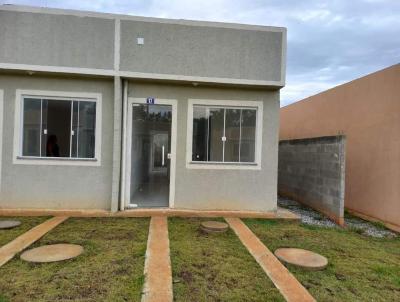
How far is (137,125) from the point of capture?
7867 millimetres

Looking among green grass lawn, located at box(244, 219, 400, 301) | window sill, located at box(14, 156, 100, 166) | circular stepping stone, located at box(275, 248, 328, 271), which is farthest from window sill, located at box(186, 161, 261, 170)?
circular stepping stone, located at box(275, 248, 328, 271)

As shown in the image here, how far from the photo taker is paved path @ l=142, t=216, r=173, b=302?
141 inches

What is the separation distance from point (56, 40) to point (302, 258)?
678 centimetres

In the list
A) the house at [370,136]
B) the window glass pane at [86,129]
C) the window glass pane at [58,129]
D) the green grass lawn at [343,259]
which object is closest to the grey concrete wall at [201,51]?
the window glass pane at [86,129]

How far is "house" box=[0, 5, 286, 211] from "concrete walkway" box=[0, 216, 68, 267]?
1.11m

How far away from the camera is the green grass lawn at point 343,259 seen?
3.91m

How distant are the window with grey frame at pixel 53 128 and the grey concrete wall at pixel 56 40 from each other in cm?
92

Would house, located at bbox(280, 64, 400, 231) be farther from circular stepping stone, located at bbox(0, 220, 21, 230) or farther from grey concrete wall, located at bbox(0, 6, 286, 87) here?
circular stepping stone, located at bbox(0, 220, 21, 230)

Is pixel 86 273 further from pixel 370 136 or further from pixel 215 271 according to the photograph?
pixel 370 136

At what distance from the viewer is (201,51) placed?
24.8 ft

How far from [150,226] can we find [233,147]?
9.41ft

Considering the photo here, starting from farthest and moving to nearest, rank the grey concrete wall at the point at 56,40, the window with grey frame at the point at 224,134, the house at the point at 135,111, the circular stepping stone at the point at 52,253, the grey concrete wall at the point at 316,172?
the window with grey frame at the point at 224,134, the grey concrete wall at the point at 316,172, the house at the point at 135,111, the grey concrete wall at the point at 56,40, the circular stepping stone at the point at 52,253

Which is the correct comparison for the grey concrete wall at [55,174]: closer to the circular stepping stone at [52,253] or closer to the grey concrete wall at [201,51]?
the grey concrete wall at [201,51]

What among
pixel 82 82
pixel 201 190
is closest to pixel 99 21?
pixel 82 82
